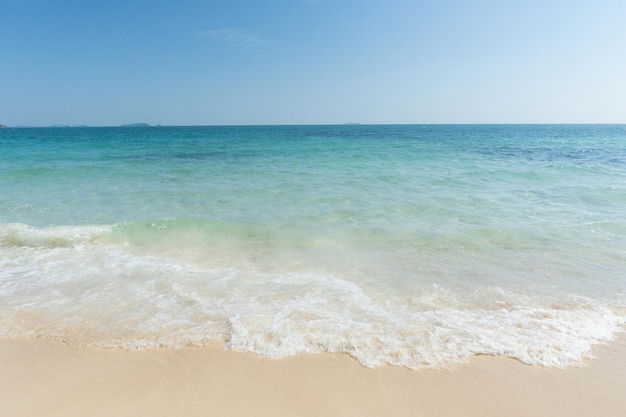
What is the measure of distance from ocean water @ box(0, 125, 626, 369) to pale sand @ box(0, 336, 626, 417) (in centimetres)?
19

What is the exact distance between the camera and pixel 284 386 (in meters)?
3.33

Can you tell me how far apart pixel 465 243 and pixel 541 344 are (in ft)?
11.6

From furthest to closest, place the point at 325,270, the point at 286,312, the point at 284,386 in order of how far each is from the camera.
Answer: the point at 325,270 → the point at 286,312 → the point at 284,386

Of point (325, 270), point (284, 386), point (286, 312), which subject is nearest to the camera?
point (284, 386)

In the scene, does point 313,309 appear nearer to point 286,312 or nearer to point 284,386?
point 286,312

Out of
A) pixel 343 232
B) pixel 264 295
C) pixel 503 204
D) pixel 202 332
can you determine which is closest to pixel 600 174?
pixel 503 204

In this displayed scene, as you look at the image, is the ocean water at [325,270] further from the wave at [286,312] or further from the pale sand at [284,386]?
the pale sand at [284,386]

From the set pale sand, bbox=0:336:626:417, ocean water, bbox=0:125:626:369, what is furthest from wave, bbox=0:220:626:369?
pale sand, bbox=0:336:626:417

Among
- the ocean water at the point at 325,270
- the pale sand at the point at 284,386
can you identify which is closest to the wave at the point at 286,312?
the ocean water at the point at 325,270

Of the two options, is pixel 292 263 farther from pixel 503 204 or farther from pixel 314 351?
pixel 503 204

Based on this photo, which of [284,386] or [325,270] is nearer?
[284,386]

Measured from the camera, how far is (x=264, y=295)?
5.09 meters

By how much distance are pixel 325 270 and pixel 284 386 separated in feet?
9.37

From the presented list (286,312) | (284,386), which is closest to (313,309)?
(286,312)
